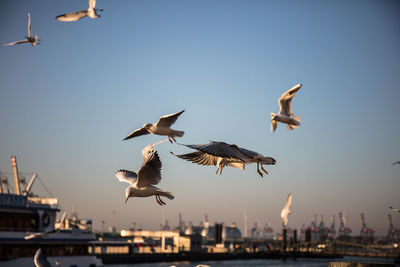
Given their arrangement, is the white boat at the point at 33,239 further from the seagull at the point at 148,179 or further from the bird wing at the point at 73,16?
the seagull at the point at 148,179

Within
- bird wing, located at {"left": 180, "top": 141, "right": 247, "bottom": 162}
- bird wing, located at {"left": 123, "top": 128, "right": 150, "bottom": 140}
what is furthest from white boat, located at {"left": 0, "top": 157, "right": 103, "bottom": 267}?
bird wing, located at {"left": 180, "top": 141, "right": 247, "bottom": 162}

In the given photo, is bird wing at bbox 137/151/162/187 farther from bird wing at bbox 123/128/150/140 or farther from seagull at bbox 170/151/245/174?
bird wing at bbox 123/128/150/140

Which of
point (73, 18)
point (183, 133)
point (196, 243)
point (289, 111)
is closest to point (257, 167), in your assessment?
point (183, 133)

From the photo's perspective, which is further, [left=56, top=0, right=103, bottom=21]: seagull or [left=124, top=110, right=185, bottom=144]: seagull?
[left=56, top=0, right=103, bottom=21]: seagull

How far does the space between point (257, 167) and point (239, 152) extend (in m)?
0.49

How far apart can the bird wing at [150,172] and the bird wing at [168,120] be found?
0.87 meters

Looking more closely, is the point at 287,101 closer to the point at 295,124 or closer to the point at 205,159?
the point at 295,124

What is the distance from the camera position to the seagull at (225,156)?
31.1 feet

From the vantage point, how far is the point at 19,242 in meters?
38.5

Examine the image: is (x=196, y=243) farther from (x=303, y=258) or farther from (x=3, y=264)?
(x=3, y=264)

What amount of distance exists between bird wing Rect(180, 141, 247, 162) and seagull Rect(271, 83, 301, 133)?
3.37m

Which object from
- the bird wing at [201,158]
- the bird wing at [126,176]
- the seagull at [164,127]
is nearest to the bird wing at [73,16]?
the seagull at [164,127]

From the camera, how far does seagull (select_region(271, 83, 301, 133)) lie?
1362 cm

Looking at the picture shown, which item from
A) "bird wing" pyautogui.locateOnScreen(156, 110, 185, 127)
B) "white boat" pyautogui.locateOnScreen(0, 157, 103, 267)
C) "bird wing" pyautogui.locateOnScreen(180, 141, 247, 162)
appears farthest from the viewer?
"white boat" pyautogui.locateOnScreen(0, 157, 103, 267)
